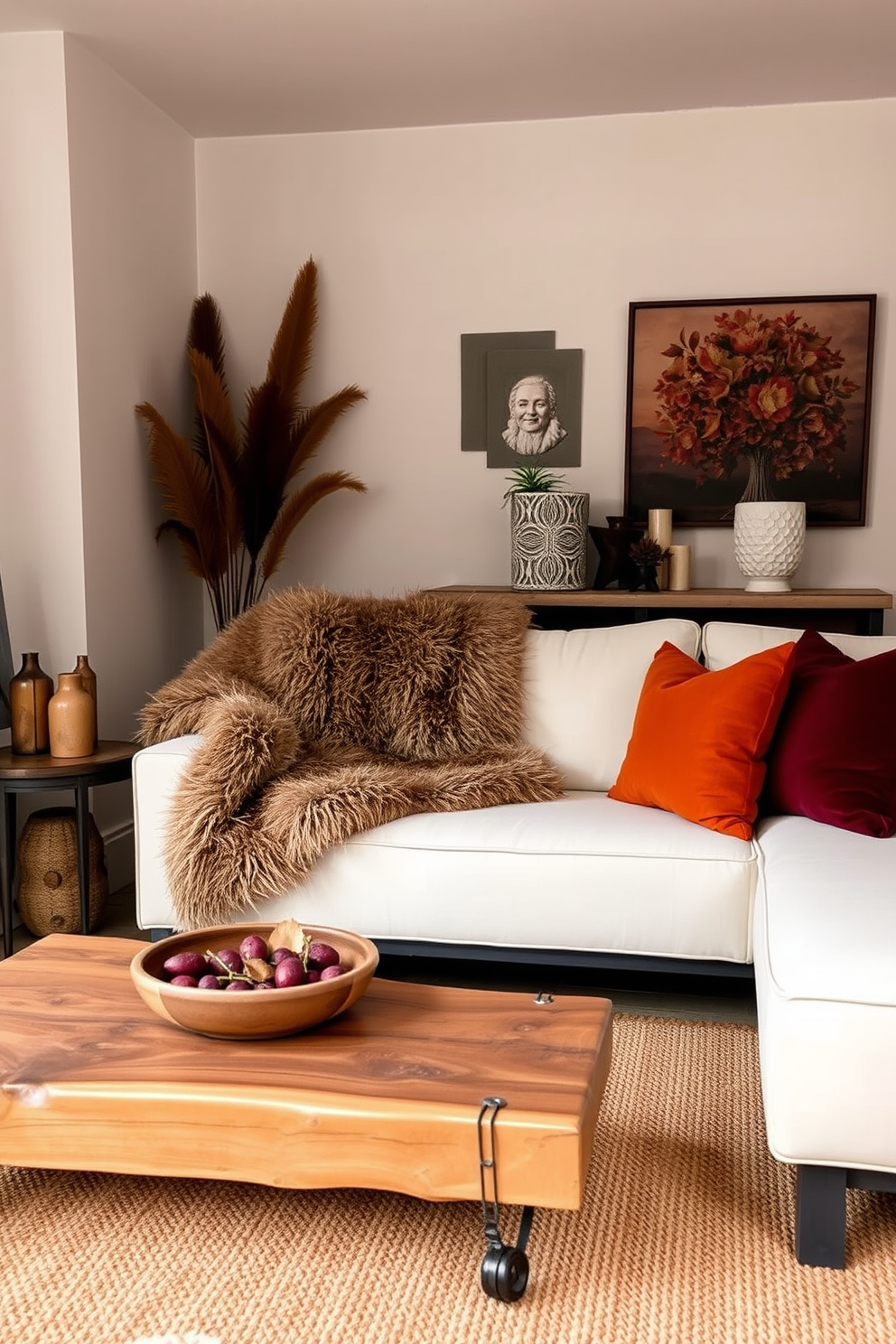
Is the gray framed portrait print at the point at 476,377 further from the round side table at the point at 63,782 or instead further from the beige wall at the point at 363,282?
the round side table at the point at 63,782

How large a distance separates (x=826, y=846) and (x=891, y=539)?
1874mm

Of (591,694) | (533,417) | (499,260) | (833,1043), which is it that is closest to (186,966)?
(833,1043)

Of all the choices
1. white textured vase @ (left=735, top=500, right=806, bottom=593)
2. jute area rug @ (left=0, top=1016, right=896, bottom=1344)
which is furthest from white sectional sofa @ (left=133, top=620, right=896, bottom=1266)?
white textured vase @ (left=735, top=500, right=806, bottom=593)

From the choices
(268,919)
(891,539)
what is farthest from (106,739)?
(891,539)

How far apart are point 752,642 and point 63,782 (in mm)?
1765

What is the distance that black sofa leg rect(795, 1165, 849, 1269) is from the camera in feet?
5.41

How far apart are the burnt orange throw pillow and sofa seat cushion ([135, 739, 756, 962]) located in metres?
0.06

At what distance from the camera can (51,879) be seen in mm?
3156

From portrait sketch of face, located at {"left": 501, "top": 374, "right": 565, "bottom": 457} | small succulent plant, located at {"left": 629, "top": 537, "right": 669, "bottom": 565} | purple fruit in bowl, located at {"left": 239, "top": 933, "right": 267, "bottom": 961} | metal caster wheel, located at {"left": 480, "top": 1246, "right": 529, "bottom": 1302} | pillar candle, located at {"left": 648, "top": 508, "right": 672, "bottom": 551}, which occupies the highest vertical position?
portrait sketch of face, located at {"left": 501, "top": 374, "right": 565, "bottom": 457}

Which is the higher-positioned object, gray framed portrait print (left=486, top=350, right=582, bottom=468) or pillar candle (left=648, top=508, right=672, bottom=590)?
gray framed portrait print (left=486, top=350, right=582, bottom=468)

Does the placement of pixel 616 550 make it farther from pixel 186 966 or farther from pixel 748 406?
pixel 186 966

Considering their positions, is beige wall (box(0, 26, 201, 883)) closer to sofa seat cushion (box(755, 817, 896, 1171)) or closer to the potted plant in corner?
the potted plant in corner

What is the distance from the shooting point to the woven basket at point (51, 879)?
10.3ft

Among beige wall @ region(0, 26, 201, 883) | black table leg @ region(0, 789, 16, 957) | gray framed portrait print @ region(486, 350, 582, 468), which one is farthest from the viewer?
gray framed portrait print @ region(486, 350, 582, 468)
